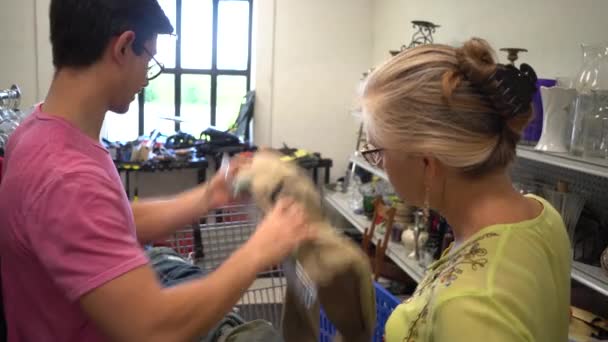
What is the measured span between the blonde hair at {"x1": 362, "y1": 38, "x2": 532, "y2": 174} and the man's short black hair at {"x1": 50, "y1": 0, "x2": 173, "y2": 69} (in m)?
0.49

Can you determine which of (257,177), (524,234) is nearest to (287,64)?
(257,177)

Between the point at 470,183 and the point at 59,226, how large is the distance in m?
0.71

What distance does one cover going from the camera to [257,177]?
1246 millimetres

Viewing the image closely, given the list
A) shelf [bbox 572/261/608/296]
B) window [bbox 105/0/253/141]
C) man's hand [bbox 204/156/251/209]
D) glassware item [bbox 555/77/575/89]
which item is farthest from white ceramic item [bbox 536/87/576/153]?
window [bbox 105/0/253/141]

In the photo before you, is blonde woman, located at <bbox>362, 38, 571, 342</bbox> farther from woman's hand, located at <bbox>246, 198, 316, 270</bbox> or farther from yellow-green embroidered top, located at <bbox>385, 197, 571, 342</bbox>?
woman's hand, located at <bbox>246, 198, 316, 270</bbox>

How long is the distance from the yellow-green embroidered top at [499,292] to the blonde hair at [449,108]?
0.45ft

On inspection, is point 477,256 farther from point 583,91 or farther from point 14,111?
point 14,111

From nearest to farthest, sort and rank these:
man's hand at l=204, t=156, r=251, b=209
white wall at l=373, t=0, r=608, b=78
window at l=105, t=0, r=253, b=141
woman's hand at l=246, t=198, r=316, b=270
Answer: woman's hand at l=246, t=198, r=316, b=270 < man's hand at l=204, t=156, r=251, b=209 < white wall at l=373, t=0, r=608, b=78 < window at l=105, t=0, r=253, b=141

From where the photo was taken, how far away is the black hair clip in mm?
926

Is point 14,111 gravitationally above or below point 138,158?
above

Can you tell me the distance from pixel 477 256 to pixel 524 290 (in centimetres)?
9

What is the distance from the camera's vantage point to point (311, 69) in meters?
4.55

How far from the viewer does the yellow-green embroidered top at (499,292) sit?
0.81m

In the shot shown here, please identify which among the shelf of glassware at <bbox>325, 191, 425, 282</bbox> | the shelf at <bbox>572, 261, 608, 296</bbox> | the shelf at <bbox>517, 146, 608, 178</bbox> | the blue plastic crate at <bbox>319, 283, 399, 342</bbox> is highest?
the shelf at <bbox>517, 146, 608, 178</bbox>
